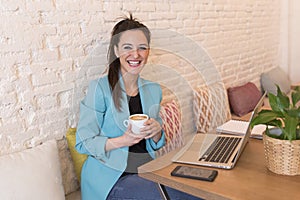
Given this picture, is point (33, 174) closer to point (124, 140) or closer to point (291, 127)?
A: point (124, 140)

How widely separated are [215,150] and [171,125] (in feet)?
1.82

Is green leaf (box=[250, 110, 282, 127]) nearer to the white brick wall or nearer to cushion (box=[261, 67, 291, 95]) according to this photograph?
the white brick wall

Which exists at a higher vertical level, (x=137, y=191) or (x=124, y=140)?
(x=124, y=140)

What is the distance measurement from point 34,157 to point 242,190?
2.62ft

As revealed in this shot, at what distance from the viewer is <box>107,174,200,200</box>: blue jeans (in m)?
1.34

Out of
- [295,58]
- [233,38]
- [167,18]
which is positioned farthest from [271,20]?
[167,18]

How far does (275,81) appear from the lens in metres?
3.25

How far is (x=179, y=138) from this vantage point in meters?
1.92

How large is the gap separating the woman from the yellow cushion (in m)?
0.05

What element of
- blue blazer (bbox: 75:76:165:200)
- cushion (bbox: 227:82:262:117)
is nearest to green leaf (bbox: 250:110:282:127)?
blue blazer (bbox: 75:76:165:200)

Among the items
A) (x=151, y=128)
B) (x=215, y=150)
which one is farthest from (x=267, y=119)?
(x=151, y=128)

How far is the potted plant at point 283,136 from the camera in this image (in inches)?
42.1

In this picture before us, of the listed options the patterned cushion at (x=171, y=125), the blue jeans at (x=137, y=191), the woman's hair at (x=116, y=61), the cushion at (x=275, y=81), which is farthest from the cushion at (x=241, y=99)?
the blue jeans at (x=137, y=191)

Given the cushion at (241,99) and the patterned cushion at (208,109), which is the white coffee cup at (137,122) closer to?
the patterned cushion at (208,109)
